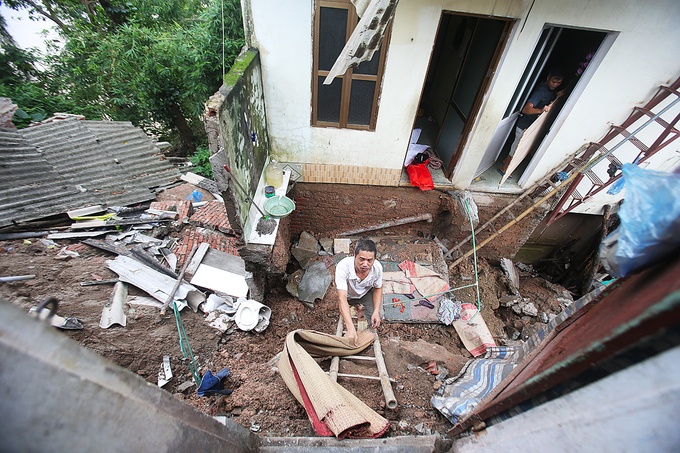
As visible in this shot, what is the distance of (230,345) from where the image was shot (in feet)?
13.0

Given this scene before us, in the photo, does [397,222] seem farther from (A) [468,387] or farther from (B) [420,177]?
(A) [468,387]

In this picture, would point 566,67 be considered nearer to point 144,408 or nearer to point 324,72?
point 324,72

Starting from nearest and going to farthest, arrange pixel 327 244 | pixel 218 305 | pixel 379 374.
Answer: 1. pixel 379 374
2. pixel 218 305
3. pixel 327 244

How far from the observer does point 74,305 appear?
Answer: 3668 mm

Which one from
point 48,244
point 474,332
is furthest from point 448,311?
point 48,244

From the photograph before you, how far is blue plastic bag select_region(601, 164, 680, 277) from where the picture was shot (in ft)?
2.84

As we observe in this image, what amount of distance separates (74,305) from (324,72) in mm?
4613

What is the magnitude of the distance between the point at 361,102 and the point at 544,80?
3.56m

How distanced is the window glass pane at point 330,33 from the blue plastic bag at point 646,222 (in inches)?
167

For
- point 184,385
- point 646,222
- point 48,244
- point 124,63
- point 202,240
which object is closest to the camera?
point 646,222

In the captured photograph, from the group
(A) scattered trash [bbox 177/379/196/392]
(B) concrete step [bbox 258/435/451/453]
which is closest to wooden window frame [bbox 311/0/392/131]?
(A) scattered trash [bbox 177/379/196/392]

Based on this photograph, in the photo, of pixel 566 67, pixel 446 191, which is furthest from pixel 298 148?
pixel 566 67

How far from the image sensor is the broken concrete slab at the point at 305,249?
235 inches

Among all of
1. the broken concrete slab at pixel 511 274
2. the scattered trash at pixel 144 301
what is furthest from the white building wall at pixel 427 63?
the scattered trash at pixel 144 301
